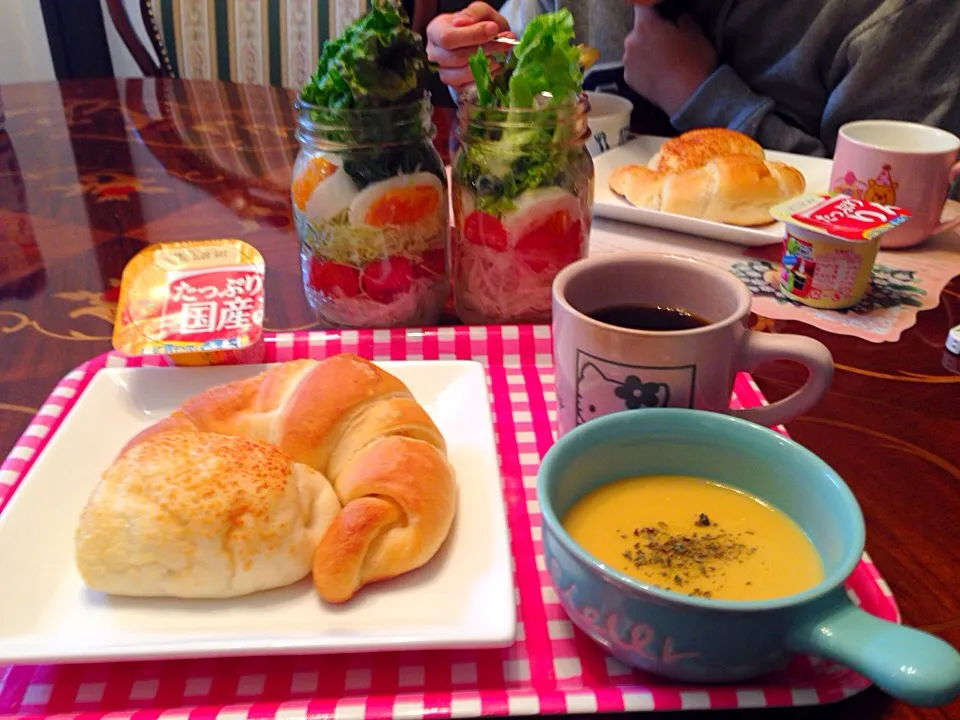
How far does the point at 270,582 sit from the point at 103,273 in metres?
0.64

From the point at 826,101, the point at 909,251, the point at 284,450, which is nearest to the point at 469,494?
the point at 284,450

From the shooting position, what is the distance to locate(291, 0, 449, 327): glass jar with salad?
73cm

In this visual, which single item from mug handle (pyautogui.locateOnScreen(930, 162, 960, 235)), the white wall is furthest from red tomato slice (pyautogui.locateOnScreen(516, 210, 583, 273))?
the white wall

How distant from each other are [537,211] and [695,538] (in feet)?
1.24

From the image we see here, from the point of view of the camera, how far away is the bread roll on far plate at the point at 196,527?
0.52m

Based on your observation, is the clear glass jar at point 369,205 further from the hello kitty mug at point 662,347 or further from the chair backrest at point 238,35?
the chair backrest at point 238,35

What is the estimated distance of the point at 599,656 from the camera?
0.51 m

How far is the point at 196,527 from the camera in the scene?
519 mm

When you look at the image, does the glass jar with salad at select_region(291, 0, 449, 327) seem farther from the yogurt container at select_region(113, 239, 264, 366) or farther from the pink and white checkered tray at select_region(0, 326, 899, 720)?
the pink and white checkered tray at select_region(0, 326, 899, 720)

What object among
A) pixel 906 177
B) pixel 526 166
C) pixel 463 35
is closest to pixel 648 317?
pixel 526 166

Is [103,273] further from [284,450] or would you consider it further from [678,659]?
[678,659]

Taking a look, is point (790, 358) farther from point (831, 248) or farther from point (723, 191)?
point (723, 191)

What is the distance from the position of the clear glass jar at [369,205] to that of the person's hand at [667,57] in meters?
0.94

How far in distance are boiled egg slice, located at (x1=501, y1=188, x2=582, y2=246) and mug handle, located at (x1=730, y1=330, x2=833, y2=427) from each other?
24 centimetres
